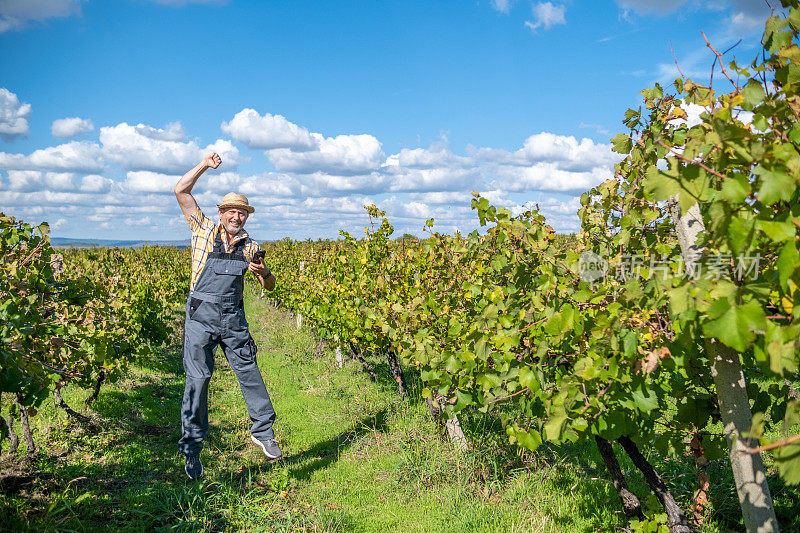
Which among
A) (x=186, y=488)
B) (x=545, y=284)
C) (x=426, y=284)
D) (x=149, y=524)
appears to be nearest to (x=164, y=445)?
(x=186, y=488)

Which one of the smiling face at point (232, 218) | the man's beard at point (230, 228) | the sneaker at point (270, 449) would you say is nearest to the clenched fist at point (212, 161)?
the smiling face at point (232, 218)

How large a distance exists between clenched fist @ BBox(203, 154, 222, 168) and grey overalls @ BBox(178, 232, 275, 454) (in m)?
0.57

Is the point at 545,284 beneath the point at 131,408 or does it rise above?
above

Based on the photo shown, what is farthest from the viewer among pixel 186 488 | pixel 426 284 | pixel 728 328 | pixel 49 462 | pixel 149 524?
pixel 426 284

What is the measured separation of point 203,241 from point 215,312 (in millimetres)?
614

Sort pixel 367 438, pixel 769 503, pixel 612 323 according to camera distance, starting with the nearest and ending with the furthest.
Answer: pixel 769 503 < pixel 612 323 < pixel 367 438

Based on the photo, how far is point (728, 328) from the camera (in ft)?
4.50

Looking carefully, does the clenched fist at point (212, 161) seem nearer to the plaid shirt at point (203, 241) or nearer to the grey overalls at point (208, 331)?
the plaid shirt at point (203, 241)

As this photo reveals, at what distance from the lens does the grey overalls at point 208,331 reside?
157 inches

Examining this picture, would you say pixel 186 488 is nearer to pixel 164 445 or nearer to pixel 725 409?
pixel 164 445

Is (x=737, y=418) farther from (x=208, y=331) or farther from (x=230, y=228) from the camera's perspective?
(x=230, y=228)

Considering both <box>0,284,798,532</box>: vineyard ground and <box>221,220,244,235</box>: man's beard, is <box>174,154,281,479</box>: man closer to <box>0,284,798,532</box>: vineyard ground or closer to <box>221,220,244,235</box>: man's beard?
<box>221,220,244,235</box>: man's beard

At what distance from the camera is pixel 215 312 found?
4.02 metres

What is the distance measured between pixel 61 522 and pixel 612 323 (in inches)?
135
